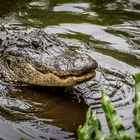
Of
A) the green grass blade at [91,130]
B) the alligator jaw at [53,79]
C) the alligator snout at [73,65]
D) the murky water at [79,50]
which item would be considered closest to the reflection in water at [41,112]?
the murky water at [79,50]

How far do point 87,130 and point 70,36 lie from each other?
4220 millimetres

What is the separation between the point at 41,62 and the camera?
509 centimetres

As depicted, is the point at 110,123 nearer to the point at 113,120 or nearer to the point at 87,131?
the point at 113,120

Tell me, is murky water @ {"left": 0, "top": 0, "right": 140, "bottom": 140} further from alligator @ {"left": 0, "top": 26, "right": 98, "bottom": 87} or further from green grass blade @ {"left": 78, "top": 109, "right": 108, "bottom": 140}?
green grass blade @ {"left": 78, "top": 109, "right": 108, "bottom": 140}

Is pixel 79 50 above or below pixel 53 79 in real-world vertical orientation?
below

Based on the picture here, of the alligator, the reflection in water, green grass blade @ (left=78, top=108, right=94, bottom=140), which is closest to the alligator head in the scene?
the alligator

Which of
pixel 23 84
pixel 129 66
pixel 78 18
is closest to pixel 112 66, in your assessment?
pixel 129 66

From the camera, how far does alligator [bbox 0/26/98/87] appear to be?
4.71m

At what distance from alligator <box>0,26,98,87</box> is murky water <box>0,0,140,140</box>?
0.24 m

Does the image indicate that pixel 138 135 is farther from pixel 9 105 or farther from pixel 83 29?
pixel 83 29

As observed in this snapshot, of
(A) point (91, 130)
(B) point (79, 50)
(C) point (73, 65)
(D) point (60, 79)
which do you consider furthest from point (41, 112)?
(B) point (79, 50)

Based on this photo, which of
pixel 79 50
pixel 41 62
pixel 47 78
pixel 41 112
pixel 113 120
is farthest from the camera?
pixel 79 50

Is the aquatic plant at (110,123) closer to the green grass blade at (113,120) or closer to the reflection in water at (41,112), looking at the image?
the green grass blade at (113,120)

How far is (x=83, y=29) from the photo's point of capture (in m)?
7.29
